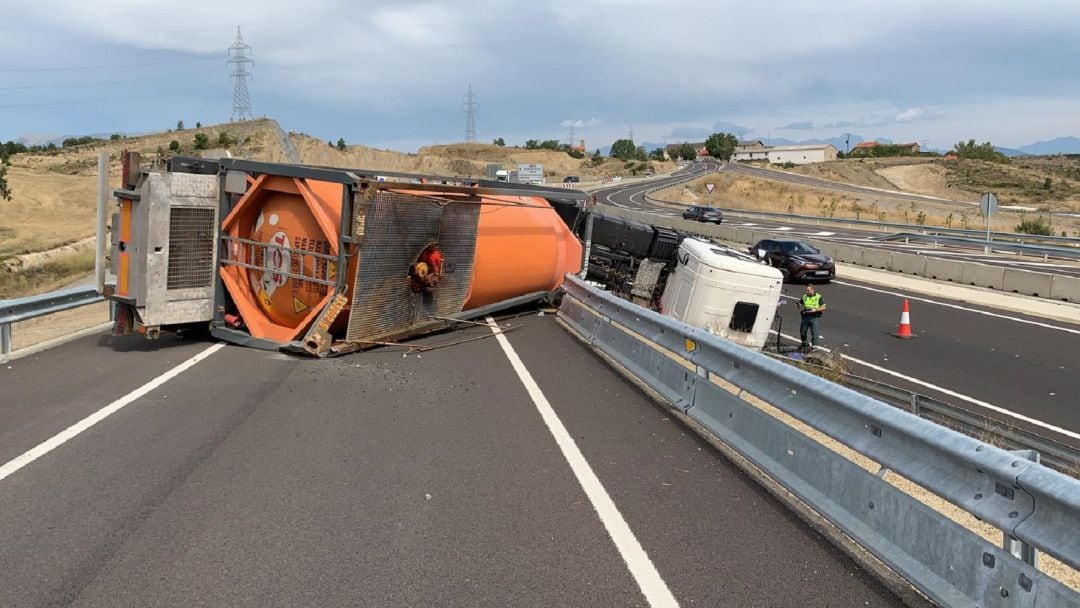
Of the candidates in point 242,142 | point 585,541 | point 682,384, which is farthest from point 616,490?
point 242,142

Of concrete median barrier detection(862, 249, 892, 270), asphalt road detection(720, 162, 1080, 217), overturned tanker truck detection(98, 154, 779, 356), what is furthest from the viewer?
asphalt road detection(720, 162, 1080, 217)

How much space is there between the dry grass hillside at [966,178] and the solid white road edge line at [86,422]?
316ft

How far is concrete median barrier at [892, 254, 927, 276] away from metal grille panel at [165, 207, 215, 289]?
24.4 m

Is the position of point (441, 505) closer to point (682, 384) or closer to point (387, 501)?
point (387, 501)

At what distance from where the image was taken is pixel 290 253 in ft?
32.9

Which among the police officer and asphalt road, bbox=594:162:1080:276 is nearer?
the police officer

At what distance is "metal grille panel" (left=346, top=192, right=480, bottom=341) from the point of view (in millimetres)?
9602

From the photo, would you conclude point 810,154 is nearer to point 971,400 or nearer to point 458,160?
point 458,160

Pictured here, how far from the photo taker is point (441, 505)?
16.3ft

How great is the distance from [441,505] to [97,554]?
1921 millimetres

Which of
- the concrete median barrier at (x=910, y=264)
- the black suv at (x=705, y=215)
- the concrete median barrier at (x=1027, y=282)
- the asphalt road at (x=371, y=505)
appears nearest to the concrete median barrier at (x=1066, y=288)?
the concrete median barrier at (x=1027, y=282)

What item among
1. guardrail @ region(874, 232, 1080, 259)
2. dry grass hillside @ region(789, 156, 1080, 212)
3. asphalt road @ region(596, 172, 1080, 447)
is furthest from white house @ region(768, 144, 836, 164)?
asphalt road @ region(596, 172, 1080, 447)

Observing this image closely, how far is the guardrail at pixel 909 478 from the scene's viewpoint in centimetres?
319

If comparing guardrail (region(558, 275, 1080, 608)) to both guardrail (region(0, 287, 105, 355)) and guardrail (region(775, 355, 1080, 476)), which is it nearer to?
guardrail (region(775, 355, 1080, 476))
